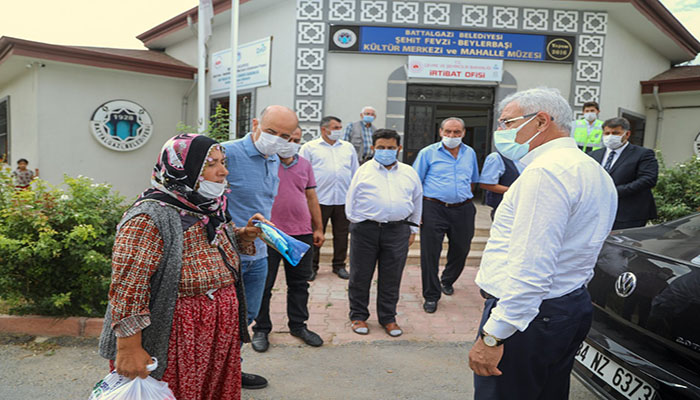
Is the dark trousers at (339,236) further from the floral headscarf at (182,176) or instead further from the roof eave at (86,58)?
the roof eave at (86,58)

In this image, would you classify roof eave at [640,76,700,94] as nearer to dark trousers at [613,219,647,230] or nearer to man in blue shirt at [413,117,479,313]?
dark trousers at [613,219,647,230]

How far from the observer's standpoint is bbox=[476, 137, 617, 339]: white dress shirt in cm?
163

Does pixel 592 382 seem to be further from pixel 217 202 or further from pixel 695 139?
pixel 695 139

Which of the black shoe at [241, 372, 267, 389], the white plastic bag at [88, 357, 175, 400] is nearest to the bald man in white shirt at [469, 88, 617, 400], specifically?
the white plastic bag at [88, 357, 175, 400]

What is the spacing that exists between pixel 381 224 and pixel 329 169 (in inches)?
77.2

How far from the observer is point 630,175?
4.95 m

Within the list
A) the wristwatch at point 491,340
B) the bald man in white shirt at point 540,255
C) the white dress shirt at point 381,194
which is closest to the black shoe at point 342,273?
the white dress shirt at point 381,194

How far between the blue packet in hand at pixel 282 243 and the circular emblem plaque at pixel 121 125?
9.25 m

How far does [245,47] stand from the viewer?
976 cm

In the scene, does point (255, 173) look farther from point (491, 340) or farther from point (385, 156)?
point (491, 340)

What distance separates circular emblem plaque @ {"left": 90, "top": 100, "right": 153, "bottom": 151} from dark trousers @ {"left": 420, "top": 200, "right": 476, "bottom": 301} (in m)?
7.97

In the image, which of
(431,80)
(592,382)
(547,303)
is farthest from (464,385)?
(431,80)

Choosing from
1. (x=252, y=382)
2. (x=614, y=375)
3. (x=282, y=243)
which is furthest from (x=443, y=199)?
(x=282, y=243)

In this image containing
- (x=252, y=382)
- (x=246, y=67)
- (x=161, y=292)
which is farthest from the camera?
(x=246, y=67)
